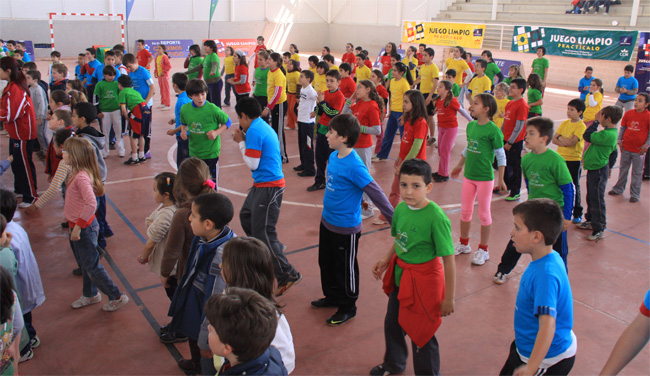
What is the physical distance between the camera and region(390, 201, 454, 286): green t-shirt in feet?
11.1

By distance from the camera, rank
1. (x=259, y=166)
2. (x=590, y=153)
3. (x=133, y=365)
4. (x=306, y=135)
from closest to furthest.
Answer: (x=133, y=365) → (x=259, y=166) → (x=590, y=153) → (x=306, y=135)

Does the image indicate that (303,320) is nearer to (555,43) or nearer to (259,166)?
(259,166)

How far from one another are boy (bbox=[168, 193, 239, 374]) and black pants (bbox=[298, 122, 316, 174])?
19.1 ft

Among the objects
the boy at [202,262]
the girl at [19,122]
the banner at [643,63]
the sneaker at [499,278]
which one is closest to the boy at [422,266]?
the boy at [202,262]

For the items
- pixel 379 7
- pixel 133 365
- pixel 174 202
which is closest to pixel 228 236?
pixel 174 202

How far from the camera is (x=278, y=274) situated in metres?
5.13

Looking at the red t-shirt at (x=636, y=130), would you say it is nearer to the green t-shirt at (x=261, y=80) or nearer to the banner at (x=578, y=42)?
the green t-shirt at (x=261, y=80)

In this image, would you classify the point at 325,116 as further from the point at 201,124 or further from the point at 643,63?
the point at 643,63

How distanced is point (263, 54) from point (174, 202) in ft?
24.3

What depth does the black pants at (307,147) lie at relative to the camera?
926 centimetres

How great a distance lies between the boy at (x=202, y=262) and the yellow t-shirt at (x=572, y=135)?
544cm

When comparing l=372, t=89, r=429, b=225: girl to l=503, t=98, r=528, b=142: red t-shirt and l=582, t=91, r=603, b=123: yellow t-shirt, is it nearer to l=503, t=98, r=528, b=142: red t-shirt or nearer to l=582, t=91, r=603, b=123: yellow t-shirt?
l=503, t=98, r=528, b=142: red t-shirt

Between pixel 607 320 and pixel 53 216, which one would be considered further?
pixel 53 216

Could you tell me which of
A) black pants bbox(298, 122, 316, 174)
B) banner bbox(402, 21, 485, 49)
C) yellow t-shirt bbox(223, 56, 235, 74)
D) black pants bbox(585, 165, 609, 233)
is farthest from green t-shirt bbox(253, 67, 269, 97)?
banner bbox(402, 21, 485, 49)
